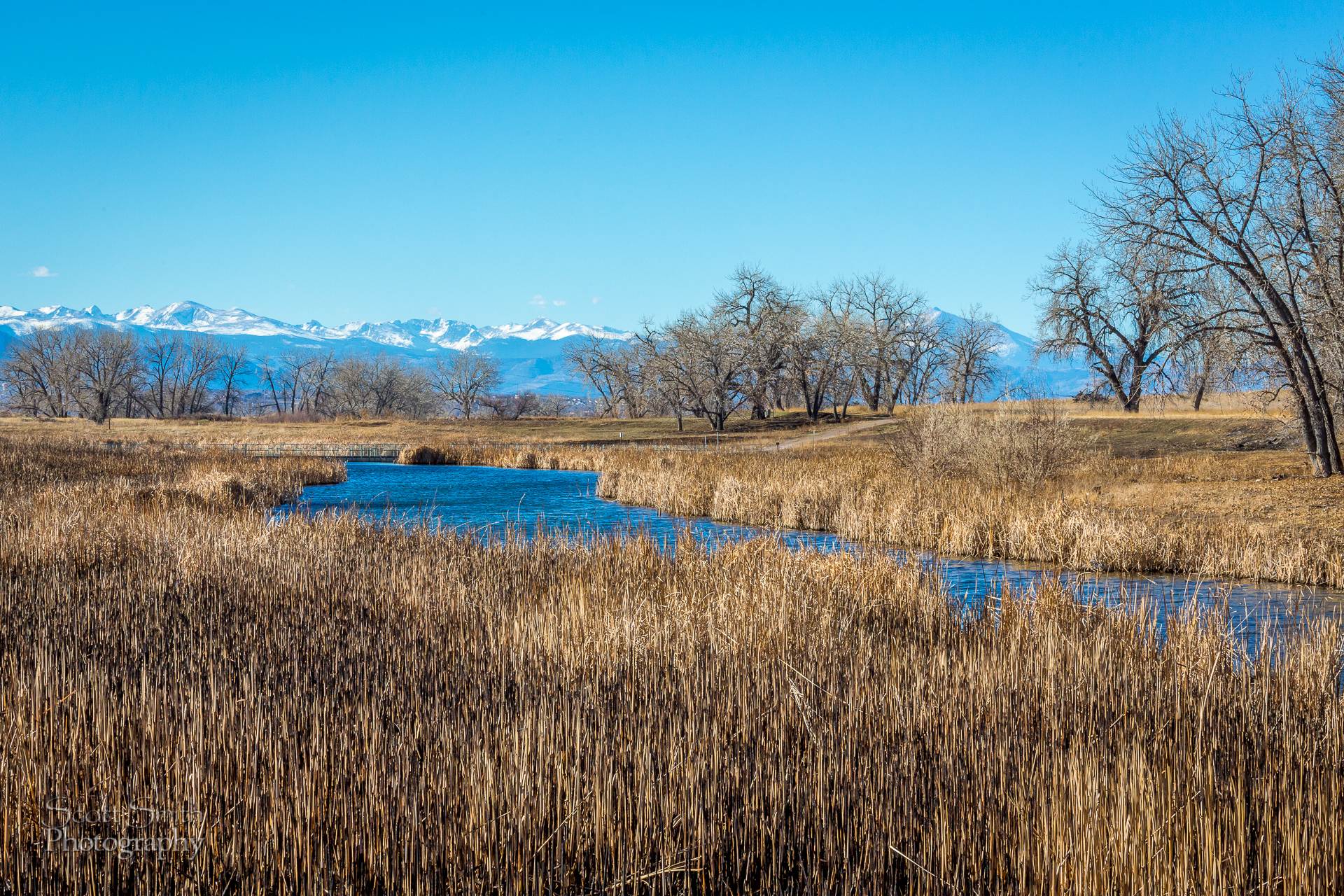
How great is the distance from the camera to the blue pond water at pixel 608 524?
10352mm

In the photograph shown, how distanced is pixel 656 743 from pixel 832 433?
1996 inches

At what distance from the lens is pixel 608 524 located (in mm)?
19625

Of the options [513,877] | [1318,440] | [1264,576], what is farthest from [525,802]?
[1318,440]

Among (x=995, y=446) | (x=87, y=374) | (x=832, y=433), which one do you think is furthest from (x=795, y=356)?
(x=87, y=374)

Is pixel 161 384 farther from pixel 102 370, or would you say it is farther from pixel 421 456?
pixel 421 456

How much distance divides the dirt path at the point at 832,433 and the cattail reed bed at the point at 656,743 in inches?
1428

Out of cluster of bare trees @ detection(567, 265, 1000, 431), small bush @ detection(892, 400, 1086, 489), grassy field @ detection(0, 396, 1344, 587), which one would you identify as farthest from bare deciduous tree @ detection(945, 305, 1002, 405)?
small bush @ detection(892, 400, 1086, 489)

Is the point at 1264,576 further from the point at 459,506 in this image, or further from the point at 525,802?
the point at 459,506

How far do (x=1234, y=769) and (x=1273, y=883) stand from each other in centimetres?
110

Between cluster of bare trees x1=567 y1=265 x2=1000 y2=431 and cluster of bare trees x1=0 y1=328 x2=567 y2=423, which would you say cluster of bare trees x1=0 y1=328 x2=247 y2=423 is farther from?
cluster of bare trees x1=567 y1=265 x2=1000 y2=431

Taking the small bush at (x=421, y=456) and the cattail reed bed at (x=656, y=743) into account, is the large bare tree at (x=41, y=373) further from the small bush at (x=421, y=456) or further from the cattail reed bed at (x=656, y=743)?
the cattail reed bed at (x=656, y=743)

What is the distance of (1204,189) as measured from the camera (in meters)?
21.0

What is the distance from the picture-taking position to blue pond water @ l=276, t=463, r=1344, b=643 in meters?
10.4

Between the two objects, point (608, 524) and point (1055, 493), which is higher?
point (1055, 493)
